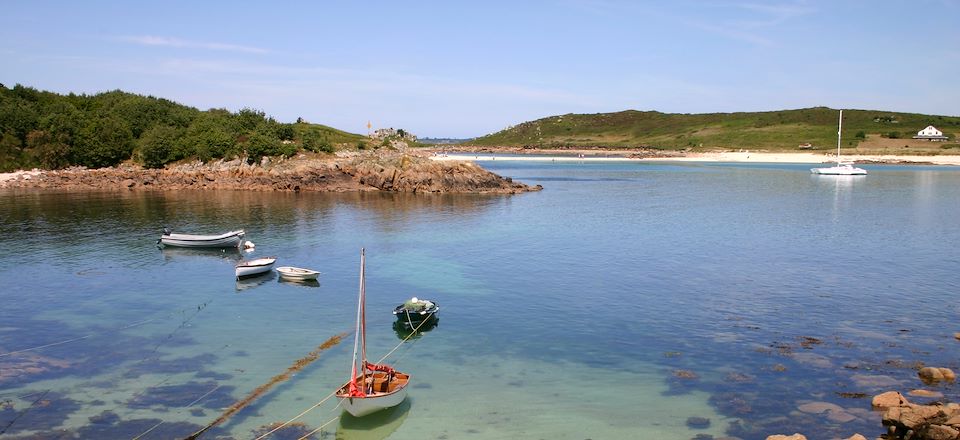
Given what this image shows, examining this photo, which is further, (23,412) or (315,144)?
(315,144)

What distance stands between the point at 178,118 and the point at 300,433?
11628cm

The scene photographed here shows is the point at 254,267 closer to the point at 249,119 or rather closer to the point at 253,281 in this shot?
the point at 253,281

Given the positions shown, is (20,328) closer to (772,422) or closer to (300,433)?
(300,433)

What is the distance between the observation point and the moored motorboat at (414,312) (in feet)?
112

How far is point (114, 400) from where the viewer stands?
2484 centimetres

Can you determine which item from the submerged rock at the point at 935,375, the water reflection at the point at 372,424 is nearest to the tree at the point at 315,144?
the water reflection at the point at 372,424

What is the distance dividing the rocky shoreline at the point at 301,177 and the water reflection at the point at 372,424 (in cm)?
7854

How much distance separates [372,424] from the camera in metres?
23.5

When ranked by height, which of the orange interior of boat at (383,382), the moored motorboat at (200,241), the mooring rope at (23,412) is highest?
Answer: the moored motorboat at (200,241)

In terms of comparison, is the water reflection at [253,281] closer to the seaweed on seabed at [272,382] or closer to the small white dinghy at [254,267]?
the small white dinghy at [254,267]

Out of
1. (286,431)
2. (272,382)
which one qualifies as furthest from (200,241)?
(286,431)

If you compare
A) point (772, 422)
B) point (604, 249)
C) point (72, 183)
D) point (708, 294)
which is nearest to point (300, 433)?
point (772, 422)

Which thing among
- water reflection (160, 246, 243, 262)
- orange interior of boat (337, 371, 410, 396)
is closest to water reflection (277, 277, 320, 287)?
water reflection (160, 246, 243, 262)

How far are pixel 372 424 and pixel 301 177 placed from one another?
86.1 metres
